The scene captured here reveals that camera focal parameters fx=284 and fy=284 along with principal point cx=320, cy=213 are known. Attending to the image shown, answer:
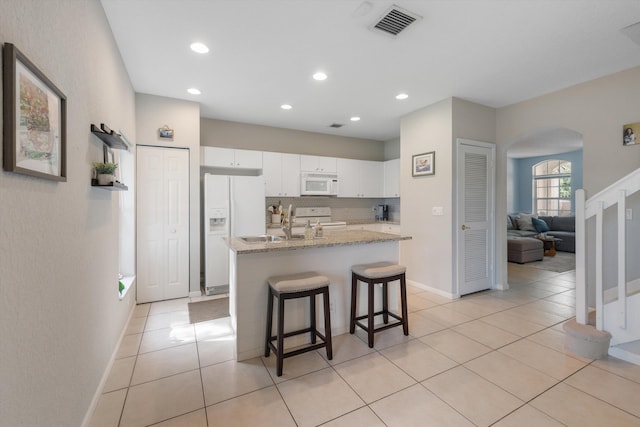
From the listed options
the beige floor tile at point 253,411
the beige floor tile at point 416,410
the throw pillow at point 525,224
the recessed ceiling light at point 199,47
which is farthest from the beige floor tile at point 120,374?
the throw pillow at point 525,224

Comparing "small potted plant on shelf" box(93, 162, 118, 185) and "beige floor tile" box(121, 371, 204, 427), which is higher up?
"small potted plant on shelf" box(93, 162, 118, 185)

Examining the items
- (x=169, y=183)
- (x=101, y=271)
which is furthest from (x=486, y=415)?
(x=169, y=183)

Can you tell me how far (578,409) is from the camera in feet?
5.81

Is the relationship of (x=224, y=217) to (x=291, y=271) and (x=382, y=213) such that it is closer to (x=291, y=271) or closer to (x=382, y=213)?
(x=291, y=271)

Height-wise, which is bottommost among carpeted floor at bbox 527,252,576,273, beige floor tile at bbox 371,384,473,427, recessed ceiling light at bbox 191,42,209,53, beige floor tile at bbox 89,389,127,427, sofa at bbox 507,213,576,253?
beige floor tile at bbox 371,384,473,427

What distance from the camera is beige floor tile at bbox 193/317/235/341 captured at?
9.16 feet

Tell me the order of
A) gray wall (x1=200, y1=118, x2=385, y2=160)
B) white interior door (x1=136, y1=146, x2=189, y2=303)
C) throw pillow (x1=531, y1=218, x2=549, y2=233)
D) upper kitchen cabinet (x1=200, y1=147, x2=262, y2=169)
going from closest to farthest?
white interior door (x1=136, y1=146, x2=189, y2=303), upper kitchen cabinet (x1=200, y1=147, x2=262, y2=169), gray wall (x1=200, y1=118, x2=385, y2=160), throw pillow (x1=531, y1=218, x2=549, y2=233)

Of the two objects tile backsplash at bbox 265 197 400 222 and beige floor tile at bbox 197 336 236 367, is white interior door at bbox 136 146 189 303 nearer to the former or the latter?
beige floor tile at bbox 197 336 236 367

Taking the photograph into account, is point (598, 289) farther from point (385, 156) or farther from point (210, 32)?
point (385, 156)

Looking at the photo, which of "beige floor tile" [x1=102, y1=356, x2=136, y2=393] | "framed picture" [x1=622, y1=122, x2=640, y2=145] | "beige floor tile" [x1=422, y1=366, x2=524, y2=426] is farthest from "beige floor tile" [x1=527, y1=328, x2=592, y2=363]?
"beige floor tile" [x1=102, y1=356, x2=136, y2=393]

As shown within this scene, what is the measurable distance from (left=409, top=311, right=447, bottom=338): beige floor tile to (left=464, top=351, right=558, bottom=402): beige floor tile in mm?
547

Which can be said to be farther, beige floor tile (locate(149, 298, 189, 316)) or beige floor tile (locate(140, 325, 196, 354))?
beige floor tile (locate(149, 298, 189, 316))

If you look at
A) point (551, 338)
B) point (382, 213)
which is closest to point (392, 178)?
point (382, 213)

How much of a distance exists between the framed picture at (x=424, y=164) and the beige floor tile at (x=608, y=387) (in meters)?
2.60
